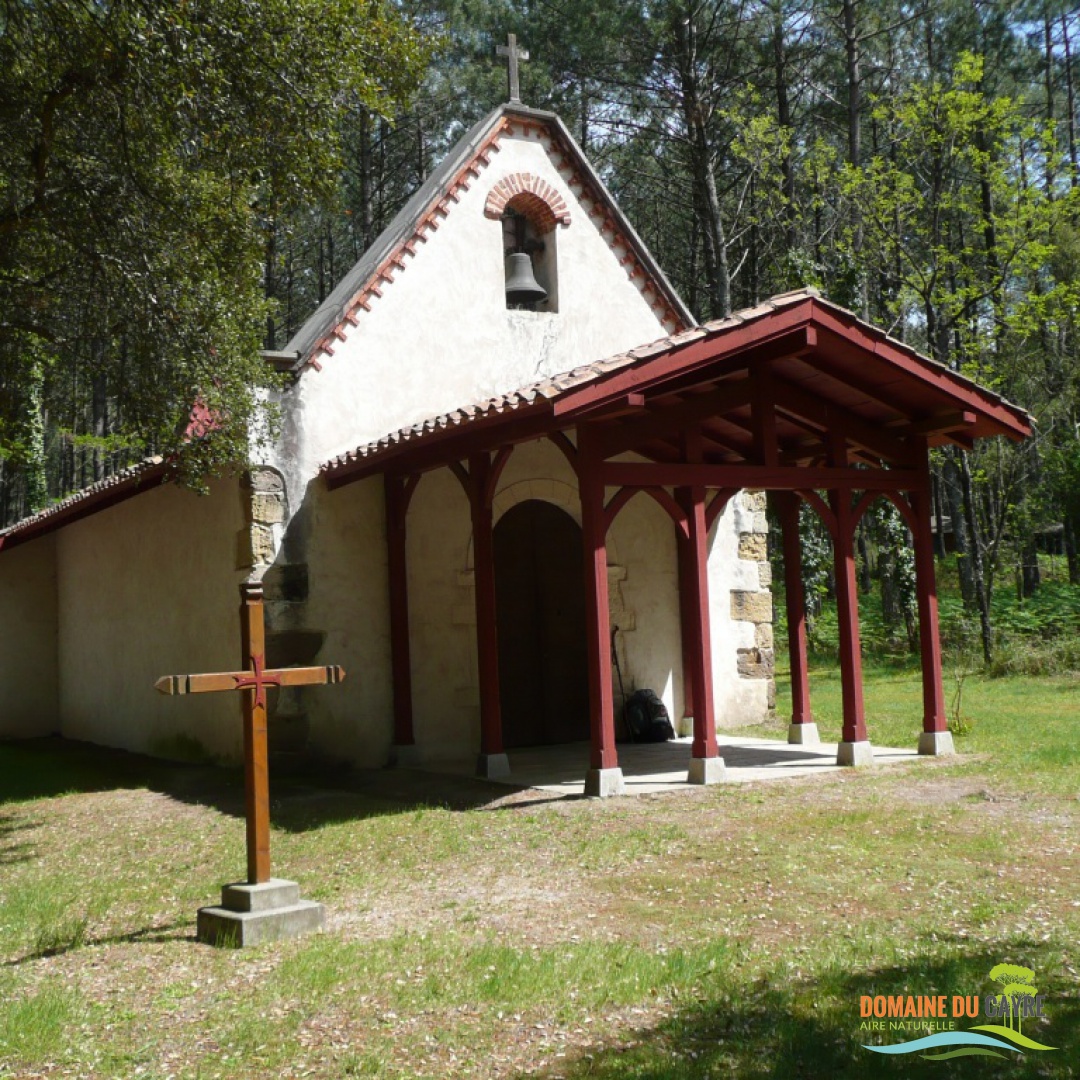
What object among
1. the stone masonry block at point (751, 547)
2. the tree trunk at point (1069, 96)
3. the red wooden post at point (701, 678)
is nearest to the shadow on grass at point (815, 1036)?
the red wooden post at point (701, 678)

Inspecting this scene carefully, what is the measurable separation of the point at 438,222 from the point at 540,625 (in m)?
4.12

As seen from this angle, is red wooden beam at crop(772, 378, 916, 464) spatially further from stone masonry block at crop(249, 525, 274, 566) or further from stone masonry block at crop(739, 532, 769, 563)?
stone masonry block at crop(249, 525, 274, 566)

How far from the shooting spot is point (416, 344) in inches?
464

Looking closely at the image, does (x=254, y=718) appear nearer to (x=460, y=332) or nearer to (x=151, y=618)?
(x=460, y=332)

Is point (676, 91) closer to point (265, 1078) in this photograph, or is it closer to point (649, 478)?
point (649, 478)

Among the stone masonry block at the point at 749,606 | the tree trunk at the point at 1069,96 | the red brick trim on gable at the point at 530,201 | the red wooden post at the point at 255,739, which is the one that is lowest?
the red wooden post at the point at 255,739

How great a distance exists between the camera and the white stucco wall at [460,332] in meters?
11.2

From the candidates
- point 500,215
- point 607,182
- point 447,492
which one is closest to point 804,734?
point 447,492

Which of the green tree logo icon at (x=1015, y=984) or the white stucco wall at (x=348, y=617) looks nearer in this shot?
the green tree logo icon at (x=1015, y=984)

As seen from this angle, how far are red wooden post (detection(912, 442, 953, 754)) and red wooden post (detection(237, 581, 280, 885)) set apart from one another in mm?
6286

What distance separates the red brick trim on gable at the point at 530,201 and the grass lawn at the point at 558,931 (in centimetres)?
610

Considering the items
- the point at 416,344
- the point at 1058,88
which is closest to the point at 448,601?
the point at 416,344

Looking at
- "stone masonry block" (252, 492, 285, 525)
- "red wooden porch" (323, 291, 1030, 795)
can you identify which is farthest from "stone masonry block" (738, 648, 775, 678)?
"stone masonry block" (252, 492, 285, 525)

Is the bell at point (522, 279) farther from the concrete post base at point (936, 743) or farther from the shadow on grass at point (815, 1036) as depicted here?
the shadow on grass at point (815, 1036)
